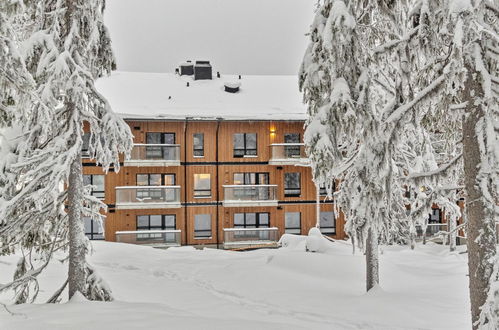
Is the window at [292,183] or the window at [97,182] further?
the window at [292,183]

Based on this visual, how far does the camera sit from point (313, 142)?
8891 millimetres

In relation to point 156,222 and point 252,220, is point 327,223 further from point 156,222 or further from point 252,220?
A: point 156,222

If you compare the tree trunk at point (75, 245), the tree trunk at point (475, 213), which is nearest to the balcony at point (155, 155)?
the tree trunk at point (75, 245)

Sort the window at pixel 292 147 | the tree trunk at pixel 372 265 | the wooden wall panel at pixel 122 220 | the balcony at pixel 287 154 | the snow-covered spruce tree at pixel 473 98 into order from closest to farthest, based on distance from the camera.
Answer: the snow-covered spruce tree at pixel 473 98, the tree trunk at pixel 372 265, the wooden wall panel at pixel 122 220, the balcony at pixel 287 154, the window at pixel 292 147

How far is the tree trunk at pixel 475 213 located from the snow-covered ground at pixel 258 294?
14.0 feet

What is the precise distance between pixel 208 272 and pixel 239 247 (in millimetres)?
10569

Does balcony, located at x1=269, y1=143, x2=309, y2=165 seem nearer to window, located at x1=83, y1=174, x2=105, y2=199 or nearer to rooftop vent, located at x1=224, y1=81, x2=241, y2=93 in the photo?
rooftop vent, located at x1=224, y1=81, x2=241, y2=93

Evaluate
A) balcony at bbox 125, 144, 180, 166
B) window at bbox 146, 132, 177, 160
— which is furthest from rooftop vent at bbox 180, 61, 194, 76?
balcony at bbox 125, 144, 180, 166

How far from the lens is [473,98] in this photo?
6.60 metres

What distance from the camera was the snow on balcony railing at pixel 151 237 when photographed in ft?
91.2

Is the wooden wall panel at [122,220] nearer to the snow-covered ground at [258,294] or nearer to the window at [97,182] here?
the window at [97,182]

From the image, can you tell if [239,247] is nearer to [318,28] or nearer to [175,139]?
[175,139]

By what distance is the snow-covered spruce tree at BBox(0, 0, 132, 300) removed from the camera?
354 inches

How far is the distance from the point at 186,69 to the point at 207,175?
1110 cm
